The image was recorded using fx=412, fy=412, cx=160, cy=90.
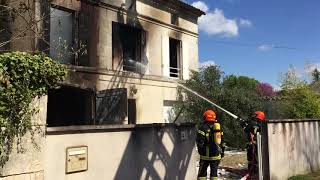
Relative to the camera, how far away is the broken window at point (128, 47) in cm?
1571

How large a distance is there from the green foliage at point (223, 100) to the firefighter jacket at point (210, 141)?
28.8 feet

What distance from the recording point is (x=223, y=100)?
18.0 meters

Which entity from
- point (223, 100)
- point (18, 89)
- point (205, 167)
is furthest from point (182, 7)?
point (18, 89)

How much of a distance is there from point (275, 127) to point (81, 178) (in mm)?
6033

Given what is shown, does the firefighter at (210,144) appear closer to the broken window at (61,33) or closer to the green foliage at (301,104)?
the broken window at (61,33)

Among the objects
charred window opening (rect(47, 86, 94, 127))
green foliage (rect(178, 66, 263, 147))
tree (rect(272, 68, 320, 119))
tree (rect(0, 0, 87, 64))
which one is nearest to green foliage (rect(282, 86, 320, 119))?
tree (rect(272, 68, 320, 119))

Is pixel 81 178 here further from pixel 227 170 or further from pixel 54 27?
pixel 54 27

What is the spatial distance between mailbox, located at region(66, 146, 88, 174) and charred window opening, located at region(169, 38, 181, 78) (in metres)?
13.1

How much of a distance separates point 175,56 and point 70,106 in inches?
289

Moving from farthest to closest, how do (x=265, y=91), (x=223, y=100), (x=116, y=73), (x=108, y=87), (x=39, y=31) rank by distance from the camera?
(x=265, y=91), (x=223, y=100), (x=116, y=73), (x=108, y=87), (x=39, y=31)

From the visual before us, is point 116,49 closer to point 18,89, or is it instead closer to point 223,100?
point 223,100

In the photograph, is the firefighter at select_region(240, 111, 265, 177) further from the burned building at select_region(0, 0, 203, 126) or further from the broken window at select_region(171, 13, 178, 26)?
the broken window at select_region(171, 13, 178, 26)

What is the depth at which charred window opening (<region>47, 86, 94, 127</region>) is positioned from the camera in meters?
13.4

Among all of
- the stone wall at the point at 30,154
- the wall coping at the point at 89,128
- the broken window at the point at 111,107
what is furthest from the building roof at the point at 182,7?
the stone wall at the point at 30,154
